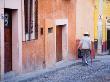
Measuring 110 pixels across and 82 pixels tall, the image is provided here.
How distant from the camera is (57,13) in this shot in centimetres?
2578

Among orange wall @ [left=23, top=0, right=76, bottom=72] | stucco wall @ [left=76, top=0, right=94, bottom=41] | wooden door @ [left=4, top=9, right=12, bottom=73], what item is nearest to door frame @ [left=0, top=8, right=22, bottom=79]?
wooden door @ [left=4, top=9, right=12, bottom=73]

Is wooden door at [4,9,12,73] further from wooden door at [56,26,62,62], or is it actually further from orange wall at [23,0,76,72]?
wooden door at [56,26,62,62]

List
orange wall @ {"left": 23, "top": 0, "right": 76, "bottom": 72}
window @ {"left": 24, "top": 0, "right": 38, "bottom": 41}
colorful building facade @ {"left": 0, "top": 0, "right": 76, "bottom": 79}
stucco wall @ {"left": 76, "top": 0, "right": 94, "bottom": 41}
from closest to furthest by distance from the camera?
1. colorful building facade @ {"left": 0, "top": 0, "right": 76, "bottom": 79}
2. window @ {"left": 24, "top": 0, "right": 38, "bottom": 41}
3. orange wall @ {"left": 23, "top": 0, "right": 76, "bottom": 72}
4. stucco wall @ {"left": 76, "top": 0, "right": 94, "bottom": 41}

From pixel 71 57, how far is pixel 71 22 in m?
2.20

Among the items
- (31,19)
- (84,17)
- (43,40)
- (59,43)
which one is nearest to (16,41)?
(31,19)

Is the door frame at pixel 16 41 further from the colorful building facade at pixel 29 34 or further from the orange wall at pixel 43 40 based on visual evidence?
the orange wall at pixel 43 40

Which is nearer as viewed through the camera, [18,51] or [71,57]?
[18,51]

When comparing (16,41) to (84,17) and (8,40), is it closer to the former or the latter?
(8,40)

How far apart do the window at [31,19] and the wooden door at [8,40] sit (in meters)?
1.00

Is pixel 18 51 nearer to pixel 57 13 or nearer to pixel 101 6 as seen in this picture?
pixel 57 13

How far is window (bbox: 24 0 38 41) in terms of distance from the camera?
2055cm

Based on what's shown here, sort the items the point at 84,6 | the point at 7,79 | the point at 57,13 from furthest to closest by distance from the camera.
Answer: the point at 84,6, the point at 57,13, the point at 7,79

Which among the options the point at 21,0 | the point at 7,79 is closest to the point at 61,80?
the point at 7,79

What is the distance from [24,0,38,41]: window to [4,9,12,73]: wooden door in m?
1.00
